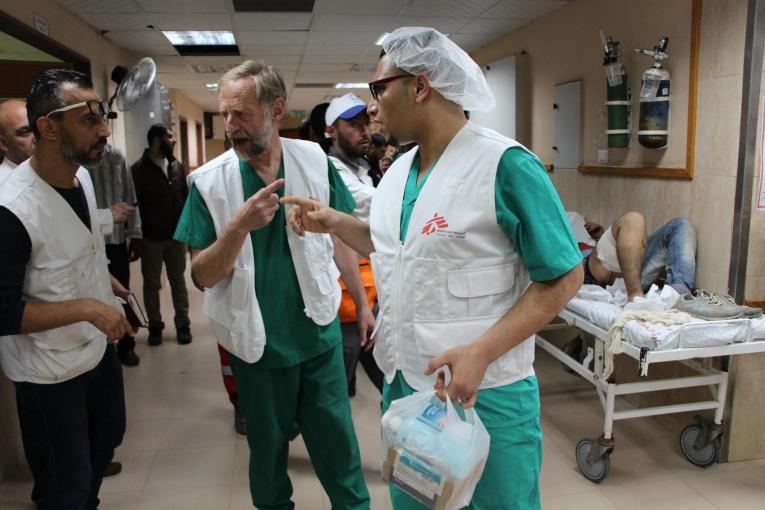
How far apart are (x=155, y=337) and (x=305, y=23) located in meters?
2.89

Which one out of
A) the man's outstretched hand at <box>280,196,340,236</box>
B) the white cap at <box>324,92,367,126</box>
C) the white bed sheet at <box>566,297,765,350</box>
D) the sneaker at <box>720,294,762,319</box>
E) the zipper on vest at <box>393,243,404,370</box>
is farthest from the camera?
the white cap at <box>324,92,367,126</box>

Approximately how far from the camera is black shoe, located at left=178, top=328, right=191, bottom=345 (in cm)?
461

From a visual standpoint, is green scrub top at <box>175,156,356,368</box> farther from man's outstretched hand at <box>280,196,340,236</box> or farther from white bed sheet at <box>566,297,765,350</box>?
white bed sheet at <box>566,297,765,350</box>

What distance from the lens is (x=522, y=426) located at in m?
1.32

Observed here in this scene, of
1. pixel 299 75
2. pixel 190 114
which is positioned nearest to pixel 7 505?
pixel 299 75

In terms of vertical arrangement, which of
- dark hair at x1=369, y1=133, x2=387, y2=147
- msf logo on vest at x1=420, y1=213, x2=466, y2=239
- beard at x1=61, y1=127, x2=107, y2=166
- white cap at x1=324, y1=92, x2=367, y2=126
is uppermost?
white cap at x1=324, y1=92, x2=367, y2=126

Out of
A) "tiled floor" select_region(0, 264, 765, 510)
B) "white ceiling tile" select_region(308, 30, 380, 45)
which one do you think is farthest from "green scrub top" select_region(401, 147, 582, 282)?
"white ceiling tile" select_region(308, 30, 380, 45)

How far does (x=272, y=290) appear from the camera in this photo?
1806 mm

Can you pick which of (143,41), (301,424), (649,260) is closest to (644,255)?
(649,260)

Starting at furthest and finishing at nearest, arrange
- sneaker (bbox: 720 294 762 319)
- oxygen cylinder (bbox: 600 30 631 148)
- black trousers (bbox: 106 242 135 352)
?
black trousers (bbox: 106 242 135 352) → oxygen cylinder (bbox: 600 30 631 148) → sneaker (bbox: 720 294 762 319)

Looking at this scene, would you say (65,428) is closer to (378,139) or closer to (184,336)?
(378,139)

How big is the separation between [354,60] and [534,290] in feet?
21.2

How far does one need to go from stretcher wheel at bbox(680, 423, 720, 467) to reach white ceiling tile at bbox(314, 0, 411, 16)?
341 centimetres

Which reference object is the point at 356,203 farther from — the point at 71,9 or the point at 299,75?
the point at 299,75
